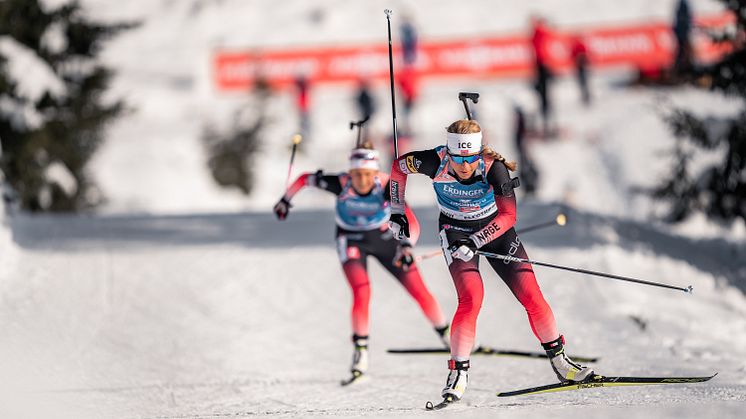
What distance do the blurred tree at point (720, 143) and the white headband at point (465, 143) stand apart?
748 centimetres

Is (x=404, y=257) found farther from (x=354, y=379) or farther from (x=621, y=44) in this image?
(x=621, y=44)

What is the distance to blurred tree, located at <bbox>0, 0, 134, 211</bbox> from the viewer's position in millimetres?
17875

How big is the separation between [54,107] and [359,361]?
1224cm

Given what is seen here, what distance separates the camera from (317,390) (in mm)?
8398

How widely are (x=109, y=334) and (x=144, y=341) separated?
1.55ft

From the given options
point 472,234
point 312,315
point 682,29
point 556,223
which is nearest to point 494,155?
point 472,234

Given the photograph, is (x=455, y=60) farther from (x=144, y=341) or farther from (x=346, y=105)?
(x=144, y=341)

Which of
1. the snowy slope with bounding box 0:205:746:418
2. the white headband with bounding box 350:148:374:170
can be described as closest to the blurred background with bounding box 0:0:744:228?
the snowy slope with bounding box 0:205:746:418

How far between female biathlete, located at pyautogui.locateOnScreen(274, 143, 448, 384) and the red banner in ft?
77.2

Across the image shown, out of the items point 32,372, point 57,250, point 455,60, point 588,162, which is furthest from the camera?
point 455,60

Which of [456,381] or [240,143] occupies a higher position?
[240,143]

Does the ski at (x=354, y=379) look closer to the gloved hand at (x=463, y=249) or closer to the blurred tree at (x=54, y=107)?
the gloved hand at (x=463, y=249)

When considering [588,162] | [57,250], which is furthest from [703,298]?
[588,162]

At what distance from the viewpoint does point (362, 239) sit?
28.8 feet
